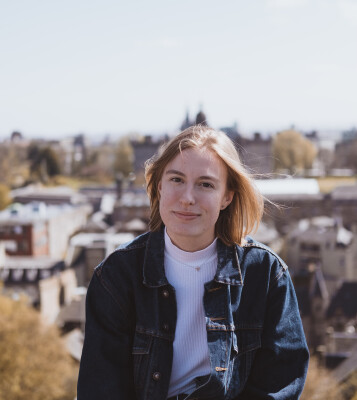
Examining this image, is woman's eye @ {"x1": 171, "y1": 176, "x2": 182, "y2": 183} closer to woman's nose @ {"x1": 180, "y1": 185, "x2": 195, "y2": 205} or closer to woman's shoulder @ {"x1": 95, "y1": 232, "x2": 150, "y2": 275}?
woman's nose @ {"x1": 180, "y1": 185, "x2": 195, "y2": 205}

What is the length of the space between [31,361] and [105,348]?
54.2 feet

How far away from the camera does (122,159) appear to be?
5812cm

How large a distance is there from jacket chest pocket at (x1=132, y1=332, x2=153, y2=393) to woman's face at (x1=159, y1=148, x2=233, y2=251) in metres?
0.36

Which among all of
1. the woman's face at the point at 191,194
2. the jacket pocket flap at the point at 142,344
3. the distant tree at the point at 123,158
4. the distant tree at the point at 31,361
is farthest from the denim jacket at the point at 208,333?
the distant tree at the point at 123,158

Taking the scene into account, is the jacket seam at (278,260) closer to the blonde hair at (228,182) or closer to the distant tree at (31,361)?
the blonde hair at (228,182)

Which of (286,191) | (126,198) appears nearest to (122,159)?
(126,198)

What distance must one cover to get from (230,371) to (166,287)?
14.2 inches

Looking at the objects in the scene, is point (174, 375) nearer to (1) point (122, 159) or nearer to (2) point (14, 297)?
(2) point (14, 297)

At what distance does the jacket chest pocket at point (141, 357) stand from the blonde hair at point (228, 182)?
0.43 metres

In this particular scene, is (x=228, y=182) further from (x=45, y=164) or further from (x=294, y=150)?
(x=45, y=164)

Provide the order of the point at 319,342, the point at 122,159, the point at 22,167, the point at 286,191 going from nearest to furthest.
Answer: the point at 319,342 → the point at 286,191 → the point at 122,159 → the point at 22,167

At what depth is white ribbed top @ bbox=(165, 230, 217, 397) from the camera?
6.89 ft

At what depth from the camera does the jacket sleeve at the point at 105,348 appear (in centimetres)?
203

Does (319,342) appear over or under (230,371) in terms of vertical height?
under
